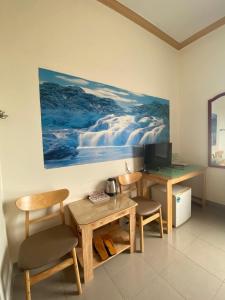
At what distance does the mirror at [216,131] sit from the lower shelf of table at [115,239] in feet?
6.20

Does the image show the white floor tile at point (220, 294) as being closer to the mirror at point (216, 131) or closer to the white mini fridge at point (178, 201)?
the white mini fridge at point (178, 201)

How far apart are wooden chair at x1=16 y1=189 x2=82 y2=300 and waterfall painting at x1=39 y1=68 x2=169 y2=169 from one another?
35 cm

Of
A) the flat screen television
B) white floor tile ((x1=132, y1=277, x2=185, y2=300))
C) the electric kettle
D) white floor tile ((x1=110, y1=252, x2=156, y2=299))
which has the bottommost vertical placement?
white floor tile ((x1=110, y1=252, x2=156, y2=299))

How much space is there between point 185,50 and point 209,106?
1185 mm

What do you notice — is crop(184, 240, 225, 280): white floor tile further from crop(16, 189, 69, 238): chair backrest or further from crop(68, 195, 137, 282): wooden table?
crop(16, 189, 69, 238): chair backrest

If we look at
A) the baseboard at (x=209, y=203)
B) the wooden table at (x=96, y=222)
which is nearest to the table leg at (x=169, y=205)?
the wooden table at (x=96, y=222)

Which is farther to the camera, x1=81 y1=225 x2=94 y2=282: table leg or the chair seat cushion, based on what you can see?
the chair seat cushion

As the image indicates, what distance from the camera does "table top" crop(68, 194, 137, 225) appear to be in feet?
4.55

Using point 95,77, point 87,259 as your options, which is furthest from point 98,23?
point 87,259

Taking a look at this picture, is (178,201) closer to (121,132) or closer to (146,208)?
(146,208)

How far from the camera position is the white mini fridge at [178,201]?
2.05 metres

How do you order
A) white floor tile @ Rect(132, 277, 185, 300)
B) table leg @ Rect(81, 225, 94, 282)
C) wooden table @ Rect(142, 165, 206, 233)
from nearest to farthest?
white floor tile @ Rect(132, 277, 185, 300) → table leg @ Rect(81, 225, 94, 282) → wooden table @ Rect(142, 165, 206, 233)

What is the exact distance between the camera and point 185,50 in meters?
2.78

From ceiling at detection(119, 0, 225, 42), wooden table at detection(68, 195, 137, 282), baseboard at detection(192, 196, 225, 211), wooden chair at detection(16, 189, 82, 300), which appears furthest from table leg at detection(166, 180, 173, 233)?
ceiling at detection(119, 0, 225, 42)
